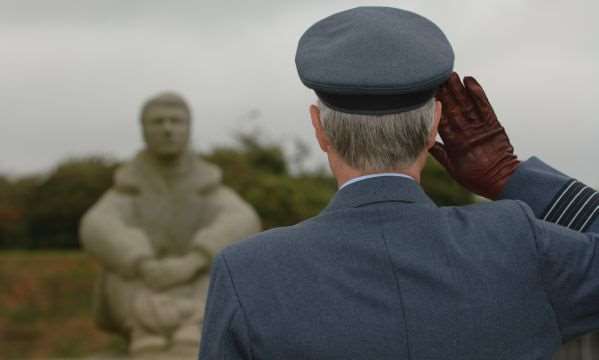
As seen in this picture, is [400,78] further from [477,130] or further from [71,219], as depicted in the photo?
[71,219]

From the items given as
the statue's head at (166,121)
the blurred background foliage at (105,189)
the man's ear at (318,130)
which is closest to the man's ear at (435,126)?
the man's ear at (318,130)

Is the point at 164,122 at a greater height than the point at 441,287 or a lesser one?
lesser

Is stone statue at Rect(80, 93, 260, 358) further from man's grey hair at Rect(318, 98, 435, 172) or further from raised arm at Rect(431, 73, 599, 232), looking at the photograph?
man's grey hair at Rect(318, 98, 435, 172)

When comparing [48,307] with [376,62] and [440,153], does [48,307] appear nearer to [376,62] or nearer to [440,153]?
[440,153]

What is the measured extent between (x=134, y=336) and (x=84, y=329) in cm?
397

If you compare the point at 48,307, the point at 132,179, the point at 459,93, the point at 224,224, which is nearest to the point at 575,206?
the point at 459,93

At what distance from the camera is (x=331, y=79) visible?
167cm

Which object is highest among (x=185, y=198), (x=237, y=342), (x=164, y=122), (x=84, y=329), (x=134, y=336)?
(x=237, y=342)

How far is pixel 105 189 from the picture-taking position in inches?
572

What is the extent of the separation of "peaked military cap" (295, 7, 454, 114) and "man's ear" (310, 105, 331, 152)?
3 centimetres

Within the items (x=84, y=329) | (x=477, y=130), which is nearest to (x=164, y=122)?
(x=84, y=329)

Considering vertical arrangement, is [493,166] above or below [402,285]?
above

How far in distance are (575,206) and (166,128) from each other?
21.7ft

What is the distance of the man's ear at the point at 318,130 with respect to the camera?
1.70 metres
